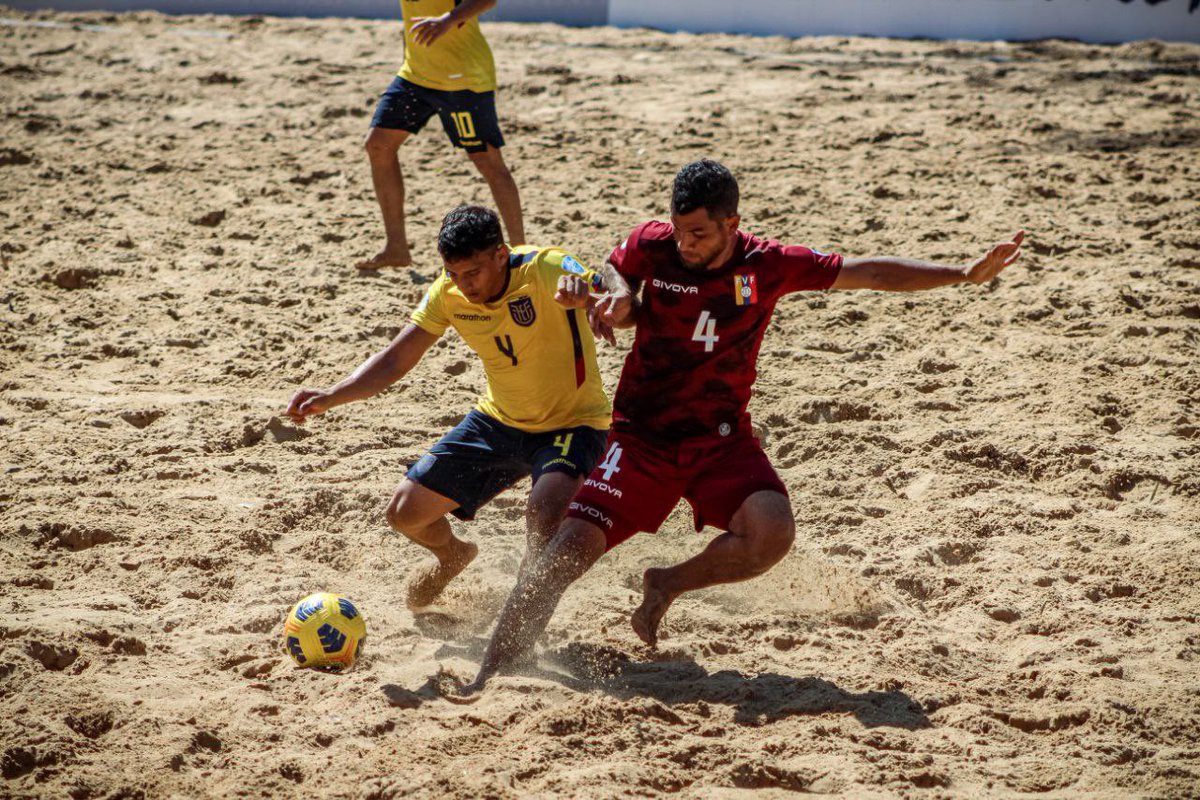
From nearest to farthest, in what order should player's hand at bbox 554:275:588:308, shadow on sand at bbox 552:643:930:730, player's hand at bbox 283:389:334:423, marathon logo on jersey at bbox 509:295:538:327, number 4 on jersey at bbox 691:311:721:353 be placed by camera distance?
1. shadow on sand at bbox 552:643:930:730
2. player's hand at bbox 554:275:588:308
3. number 4 on jersey at bbox 691:311:721:353
4. player's hand at bbox 283:389:334:423
5. marathon logo on jersey at bbox 509:295:538:327

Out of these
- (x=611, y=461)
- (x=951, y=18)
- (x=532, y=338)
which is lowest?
(x=611, y=461)

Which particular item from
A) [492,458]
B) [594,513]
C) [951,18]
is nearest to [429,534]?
[492,458]

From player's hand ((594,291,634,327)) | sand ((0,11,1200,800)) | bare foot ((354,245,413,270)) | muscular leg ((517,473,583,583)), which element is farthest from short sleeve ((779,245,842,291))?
bare foot ((354,245,413,270))

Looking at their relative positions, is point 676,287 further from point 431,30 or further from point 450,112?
point 450,112

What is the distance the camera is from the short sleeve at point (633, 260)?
448 centimetres

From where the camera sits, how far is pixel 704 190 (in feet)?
13.8

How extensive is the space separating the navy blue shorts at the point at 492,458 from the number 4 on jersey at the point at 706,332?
2.05 ft

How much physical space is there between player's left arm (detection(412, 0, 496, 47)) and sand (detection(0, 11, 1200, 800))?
61.5 inches

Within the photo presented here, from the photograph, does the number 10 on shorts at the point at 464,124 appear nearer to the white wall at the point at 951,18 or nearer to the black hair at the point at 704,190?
the black hair at the point at 704,190

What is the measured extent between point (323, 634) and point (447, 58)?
4.08 m

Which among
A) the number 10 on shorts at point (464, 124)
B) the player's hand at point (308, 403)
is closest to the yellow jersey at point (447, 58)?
the number 10 on shorts at point (464, 124)

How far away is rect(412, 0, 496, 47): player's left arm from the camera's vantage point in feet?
22.3

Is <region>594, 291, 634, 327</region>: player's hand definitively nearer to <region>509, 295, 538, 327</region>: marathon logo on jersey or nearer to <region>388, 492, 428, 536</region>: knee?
<region>509, 295, 538, 327</region>: marathon logo on jersey

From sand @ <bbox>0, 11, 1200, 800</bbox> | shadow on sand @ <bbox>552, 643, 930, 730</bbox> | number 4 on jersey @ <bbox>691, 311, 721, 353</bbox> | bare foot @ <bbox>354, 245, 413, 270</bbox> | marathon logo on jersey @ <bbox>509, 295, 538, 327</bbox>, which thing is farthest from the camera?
bare foot @ <bbox>354, 245, 413, 270</bbox>
